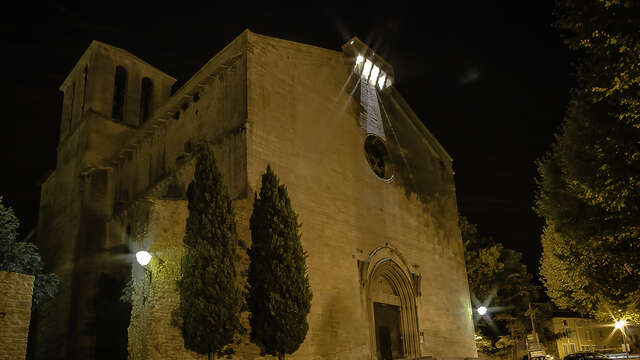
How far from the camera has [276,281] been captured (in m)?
11.6

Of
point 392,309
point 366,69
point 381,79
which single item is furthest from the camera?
point 381,79

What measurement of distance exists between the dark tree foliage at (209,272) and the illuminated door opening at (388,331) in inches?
260

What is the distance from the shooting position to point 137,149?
20766mm

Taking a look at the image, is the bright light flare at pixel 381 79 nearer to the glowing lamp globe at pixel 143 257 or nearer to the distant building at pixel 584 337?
the glowing lamp globe at pixel 143 257

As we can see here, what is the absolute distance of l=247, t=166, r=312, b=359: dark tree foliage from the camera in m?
11.4

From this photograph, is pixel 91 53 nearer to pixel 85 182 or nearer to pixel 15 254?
pixel 85 182

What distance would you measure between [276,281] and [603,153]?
24.6 feet

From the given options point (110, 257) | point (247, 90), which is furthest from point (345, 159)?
point (110, 257)

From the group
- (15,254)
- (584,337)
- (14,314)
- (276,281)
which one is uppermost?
(15,254)

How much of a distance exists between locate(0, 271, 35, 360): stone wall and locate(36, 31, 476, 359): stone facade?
6.99 feet

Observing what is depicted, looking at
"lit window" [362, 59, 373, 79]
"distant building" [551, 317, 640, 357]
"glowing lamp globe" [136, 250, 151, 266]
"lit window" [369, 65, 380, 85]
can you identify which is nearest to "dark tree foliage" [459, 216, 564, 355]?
"lit window" [369, 65, 380, 85]

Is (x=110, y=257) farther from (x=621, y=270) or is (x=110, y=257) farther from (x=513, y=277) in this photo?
(x=513, y=277)

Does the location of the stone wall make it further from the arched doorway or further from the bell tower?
the arched doorway

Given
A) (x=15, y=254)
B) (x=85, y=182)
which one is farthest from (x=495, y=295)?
(x=15, y=254)
